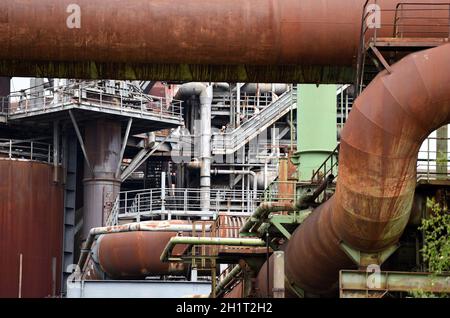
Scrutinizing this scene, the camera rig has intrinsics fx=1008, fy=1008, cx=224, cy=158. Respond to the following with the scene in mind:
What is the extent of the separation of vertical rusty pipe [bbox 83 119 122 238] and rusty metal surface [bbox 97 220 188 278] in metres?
4.98

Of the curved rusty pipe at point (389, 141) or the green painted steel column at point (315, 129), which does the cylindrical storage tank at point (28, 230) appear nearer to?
the green painted steel column at point (315, 129)

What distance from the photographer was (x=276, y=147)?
45344mm

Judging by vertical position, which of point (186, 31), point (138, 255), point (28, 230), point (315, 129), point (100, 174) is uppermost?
point (186, 31)

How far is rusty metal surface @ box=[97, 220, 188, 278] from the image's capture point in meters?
36.4

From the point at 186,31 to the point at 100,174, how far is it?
26496 mm

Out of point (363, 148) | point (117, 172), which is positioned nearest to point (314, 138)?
point (363, 148)

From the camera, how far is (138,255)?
120ft

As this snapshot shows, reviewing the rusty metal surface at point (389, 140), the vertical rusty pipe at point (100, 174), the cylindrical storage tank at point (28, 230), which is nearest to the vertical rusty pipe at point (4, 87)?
the cylindrical storage tank at point (28, 230)

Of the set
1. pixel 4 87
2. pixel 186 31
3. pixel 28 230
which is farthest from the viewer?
pixel 4 87

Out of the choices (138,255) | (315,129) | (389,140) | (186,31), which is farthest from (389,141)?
(138,255)

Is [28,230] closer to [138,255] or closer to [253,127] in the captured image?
[138,255]

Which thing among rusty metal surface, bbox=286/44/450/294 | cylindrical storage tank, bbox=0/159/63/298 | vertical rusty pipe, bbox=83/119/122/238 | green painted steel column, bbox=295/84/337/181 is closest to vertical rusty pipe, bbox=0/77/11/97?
cylindrical storage tank, bbox=0/159/63/298

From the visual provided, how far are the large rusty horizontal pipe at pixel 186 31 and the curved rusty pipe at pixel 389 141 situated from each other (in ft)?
6.90

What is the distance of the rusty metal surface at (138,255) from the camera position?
36.4 m
